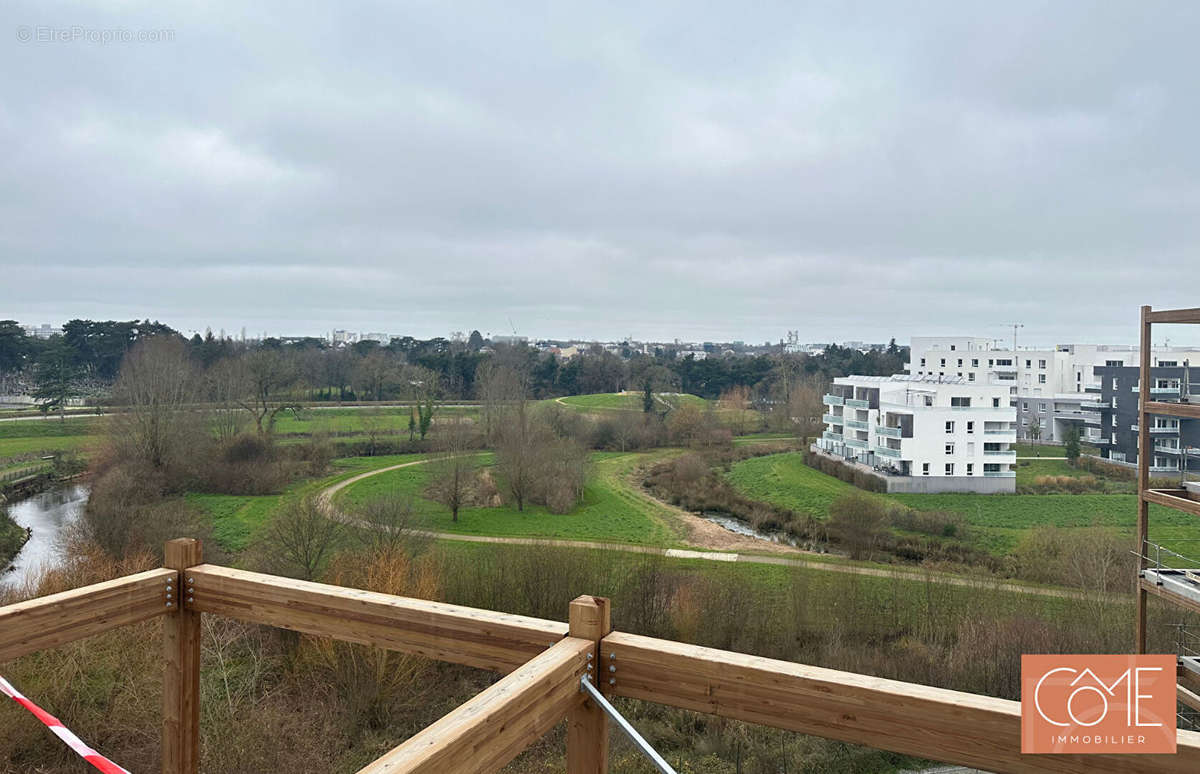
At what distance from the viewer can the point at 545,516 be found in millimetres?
28609

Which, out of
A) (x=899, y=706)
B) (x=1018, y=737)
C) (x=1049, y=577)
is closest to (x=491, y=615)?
(x=899, y=706)

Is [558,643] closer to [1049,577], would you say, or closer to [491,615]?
[491,615]

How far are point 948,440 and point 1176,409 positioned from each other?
25.9m

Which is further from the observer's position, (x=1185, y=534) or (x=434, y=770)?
(x=1185, y=534)

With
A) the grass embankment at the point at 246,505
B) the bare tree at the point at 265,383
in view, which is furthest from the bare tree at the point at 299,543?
the bare tree at the point at 265,383

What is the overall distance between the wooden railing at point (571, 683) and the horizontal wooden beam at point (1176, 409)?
9768 mm

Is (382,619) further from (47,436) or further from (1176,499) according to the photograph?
(47,436)

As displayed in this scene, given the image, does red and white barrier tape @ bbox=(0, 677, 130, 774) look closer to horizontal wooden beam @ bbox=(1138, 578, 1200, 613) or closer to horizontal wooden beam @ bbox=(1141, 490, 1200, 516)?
horizontal wooden beam @ bbox=(1141, 490, 1200, 516)

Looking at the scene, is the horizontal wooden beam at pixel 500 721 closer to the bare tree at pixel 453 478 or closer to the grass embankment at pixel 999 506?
the grass embankment at pixel 999 506

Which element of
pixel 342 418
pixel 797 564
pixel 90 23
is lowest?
pixel 797 564

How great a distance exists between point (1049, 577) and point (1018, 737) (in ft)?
73.7

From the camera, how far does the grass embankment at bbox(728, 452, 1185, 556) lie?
25.6 m

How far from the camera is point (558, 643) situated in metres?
1.63

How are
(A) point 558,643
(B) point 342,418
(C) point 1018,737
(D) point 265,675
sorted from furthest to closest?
(B) point 342,418
(D) point 265,675
(A) point 558,643
(C) point 1018,737
